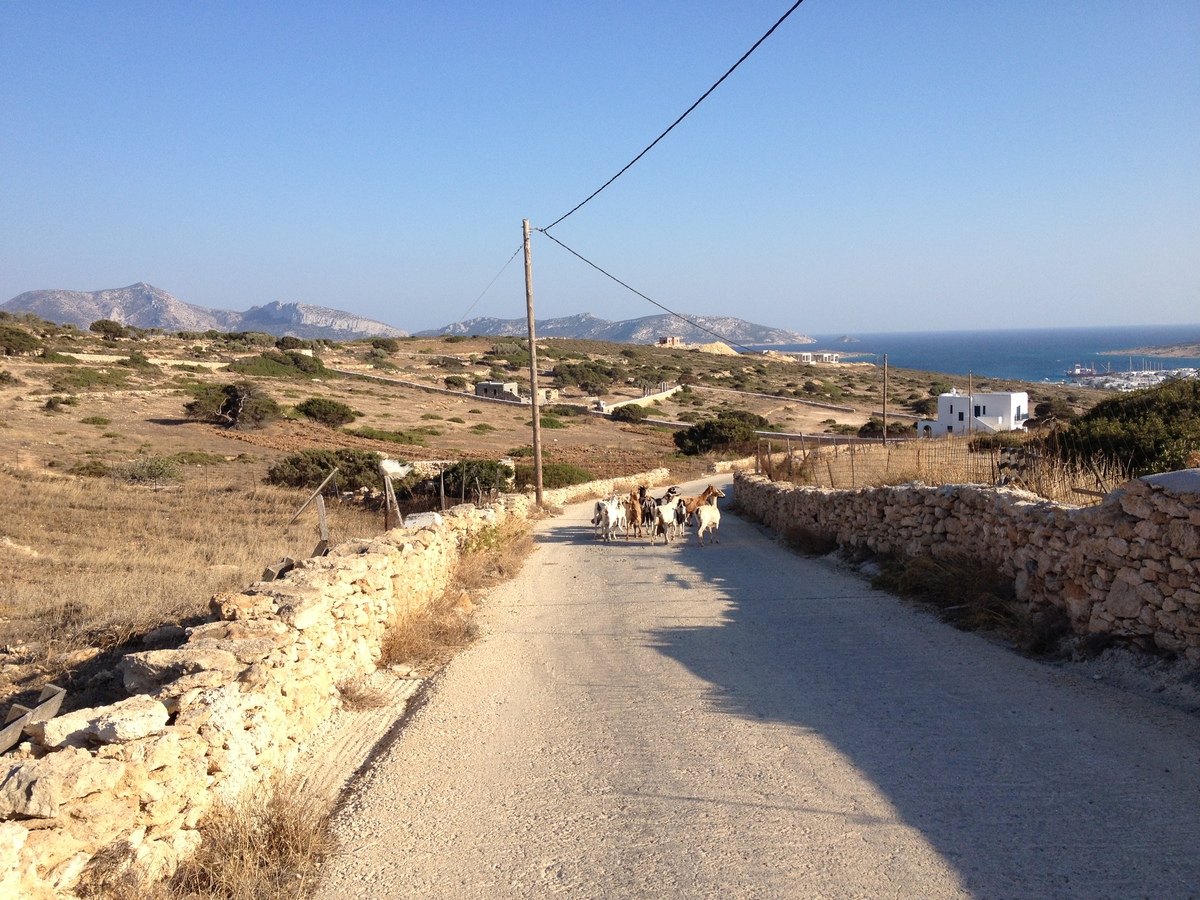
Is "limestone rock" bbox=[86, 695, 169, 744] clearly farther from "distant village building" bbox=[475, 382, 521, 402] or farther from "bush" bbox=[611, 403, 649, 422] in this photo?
"distant village building" bbox=[475, 382, 521, 402]

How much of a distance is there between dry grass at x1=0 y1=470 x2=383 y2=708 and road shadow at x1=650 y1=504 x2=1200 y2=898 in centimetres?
546

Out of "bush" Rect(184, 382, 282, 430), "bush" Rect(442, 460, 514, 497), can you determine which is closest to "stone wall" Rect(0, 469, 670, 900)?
"bush" Rect(442, 460, 514, 497)

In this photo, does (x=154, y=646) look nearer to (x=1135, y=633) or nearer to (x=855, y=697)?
(x=855, y=697)

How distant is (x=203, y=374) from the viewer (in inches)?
2552

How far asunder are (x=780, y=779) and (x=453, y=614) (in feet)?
19.8

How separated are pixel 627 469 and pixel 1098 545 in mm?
31589

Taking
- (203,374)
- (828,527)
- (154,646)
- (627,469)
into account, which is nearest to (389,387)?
(203,374)

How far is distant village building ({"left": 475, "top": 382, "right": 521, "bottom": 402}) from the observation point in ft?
241

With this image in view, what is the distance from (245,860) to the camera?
4.24 metres

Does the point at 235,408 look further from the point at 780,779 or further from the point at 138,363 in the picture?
the point at 780,779

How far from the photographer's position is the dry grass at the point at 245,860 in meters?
3.82

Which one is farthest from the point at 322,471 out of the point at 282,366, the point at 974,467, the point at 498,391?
the point at 282,366

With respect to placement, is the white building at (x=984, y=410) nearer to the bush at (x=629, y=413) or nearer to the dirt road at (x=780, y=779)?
the bush at (x=629, y=413)

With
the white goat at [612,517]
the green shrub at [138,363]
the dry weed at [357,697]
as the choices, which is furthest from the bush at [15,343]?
the dry weed at [357,697]
